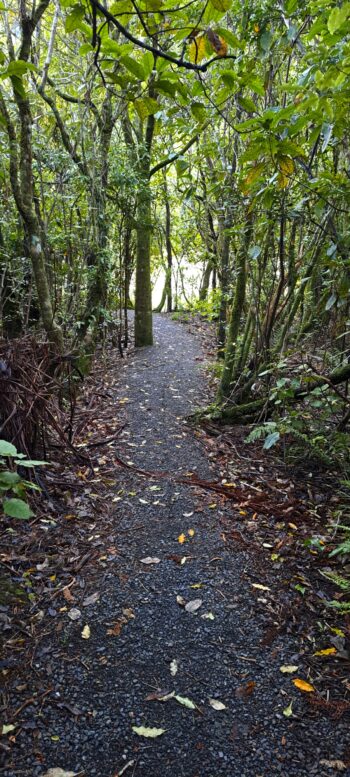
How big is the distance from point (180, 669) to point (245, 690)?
0.31 m

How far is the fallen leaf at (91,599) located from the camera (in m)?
2.49

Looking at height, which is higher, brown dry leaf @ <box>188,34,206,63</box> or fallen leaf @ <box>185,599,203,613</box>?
brown dry leaf @ <box>188,34,206,63</box>

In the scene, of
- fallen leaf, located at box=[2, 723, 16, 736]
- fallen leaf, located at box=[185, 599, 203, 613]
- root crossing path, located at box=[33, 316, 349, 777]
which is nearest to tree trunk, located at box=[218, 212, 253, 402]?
root crossing path, located at box=[33, 316, 349, 777]

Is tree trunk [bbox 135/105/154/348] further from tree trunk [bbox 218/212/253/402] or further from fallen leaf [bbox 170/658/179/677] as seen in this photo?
fallen leaf [bbox 170/658/179/677]

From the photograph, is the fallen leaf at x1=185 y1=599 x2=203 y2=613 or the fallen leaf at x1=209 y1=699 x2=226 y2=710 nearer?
the fallen leaf at x1=209 y1=699 x2=226 y2=710

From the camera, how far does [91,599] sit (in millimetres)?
2520

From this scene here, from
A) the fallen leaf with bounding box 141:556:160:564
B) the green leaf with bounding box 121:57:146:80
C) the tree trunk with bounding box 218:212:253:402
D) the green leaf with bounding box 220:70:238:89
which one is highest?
the green leaf with bounding box 220:70:238:89

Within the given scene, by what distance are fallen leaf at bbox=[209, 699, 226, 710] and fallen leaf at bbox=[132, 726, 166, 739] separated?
241mm

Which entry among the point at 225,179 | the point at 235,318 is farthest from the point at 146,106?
the point at 225,179

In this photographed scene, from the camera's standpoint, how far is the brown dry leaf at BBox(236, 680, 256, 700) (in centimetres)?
201

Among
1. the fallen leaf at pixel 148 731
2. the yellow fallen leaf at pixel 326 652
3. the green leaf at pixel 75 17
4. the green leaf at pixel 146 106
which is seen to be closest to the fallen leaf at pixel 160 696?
the fallen leaf at pixel 148 731

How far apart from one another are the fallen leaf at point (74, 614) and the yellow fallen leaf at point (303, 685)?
113 centimetres

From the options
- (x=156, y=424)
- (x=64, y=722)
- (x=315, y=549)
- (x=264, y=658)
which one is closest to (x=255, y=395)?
(x=156, y=424)

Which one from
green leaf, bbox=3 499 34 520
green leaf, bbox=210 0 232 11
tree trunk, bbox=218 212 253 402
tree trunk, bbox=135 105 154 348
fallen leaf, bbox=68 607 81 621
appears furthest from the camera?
tree trunk, bbox=135 105 154 348
